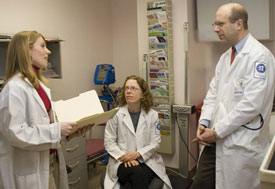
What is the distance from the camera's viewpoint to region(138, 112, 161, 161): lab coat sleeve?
2.23 meters

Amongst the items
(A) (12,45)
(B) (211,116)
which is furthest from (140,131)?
(A) (12,45)

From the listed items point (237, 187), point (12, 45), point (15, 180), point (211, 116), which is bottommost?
point (237, 187)

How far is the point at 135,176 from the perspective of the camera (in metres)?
2.08

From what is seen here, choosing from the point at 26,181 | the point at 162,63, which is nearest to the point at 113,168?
the point at 26,181

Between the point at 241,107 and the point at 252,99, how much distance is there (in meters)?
0.07

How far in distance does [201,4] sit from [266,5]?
0.58 metres

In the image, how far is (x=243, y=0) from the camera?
2.58m

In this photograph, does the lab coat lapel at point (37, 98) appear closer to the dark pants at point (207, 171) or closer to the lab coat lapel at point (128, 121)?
the lab coat lapel at point (128, 121)

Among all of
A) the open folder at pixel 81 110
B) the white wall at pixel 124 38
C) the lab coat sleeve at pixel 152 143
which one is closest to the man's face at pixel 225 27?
the open folder at pixel 81 110

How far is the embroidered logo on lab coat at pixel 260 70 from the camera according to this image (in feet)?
5.31

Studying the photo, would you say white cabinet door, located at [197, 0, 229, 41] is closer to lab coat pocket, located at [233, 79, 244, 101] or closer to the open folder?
lab coat pocket, located at [233, 79, 244, 101]

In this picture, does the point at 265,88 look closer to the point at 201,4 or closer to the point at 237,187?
the point at 237,187

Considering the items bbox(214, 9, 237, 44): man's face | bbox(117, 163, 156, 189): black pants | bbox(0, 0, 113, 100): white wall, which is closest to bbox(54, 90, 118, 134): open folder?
bbox(117, 163, 156, 189): black pants

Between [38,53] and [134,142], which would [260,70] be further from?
[38,53]
